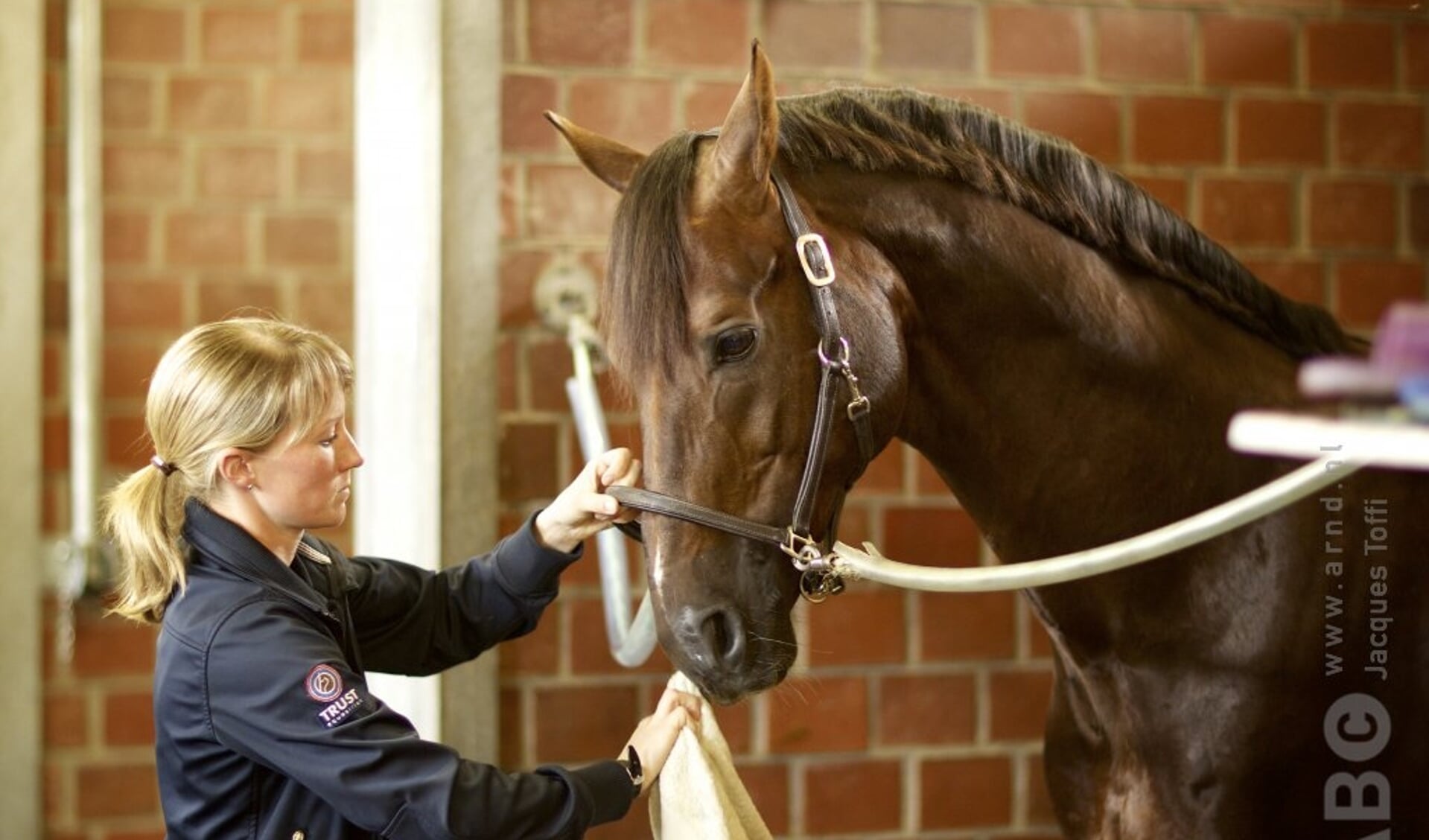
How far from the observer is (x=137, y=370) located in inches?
105

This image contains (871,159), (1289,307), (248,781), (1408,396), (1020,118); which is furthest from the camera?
(1020,118)

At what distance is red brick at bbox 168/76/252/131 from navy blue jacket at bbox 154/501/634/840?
67.0 inches

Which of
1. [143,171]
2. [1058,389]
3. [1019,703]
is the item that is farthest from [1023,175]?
[143,171]

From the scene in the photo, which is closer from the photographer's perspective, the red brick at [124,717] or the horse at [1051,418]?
the horse at [1051,418]

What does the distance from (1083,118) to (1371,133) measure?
50 cm

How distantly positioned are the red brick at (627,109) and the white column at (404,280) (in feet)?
0.68

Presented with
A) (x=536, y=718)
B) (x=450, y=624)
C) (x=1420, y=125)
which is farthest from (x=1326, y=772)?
(x=1420, y=125)

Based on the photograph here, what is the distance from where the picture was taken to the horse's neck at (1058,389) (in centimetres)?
129

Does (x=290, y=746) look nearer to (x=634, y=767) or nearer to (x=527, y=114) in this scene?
(x=634, y=767)

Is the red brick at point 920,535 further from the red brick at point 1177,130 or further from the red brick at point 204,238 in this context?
the red brick at point 204,238

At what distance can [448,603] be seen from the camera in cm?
149

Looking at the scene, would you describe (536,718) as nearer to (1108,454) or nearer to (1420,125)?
(1108,454)

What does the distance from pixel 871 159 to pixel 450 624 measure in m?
0.70

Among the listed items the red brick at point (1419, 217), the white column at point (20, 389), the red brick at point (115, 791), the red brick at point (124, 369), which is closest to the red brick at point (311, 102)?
the white column at point (20, 389)
